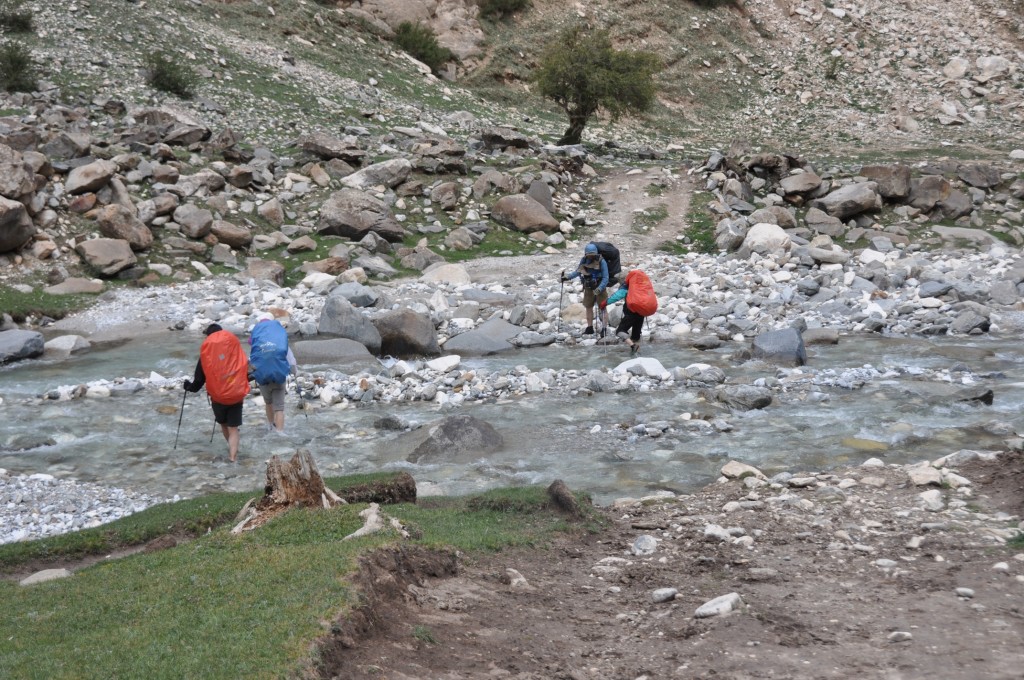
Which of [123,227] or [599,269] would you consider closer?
[599,269]

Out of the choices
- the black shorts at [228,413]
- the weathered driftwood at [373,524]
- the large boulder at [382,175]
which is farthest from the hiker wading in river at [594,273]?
the large boulder at [382,175]

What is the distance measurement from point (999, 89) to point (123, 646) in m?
54.9

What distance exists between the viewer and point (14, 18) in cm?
3528

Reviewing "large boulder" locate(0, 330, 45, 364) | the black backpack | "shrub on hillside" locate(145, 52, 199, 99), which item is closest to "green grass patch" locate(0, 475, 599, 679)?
the black backpack

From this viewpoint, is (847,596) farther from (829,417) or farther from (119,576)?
(829,417)

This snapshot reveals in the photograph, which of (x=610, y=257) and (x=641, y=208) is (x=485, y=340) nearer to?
(x=610, y=257)

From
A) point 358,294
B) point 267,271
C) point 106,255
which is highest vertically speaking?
point 106,255

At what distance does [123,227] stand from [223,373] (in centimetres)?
1407

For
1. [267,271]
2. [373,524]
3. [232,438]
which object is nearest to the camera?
[373,524]

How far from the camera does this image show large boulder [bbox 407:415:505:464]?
12930 millimetres

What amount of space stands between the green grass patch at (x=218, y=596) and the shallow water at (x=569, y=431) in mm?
2205

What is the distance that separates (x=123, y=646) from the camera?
230 inches

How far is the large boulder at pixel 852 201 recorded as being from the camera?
96.1 feet

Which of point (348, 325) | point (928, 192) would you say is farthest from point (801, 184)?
point (348, 325)
